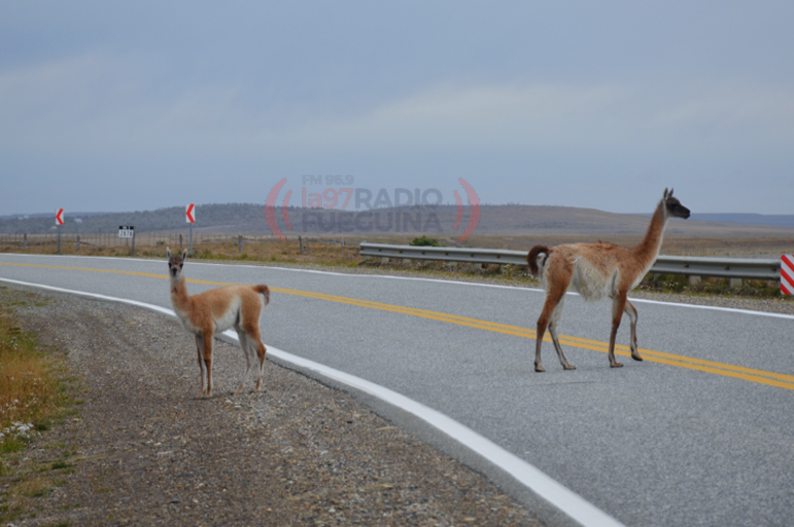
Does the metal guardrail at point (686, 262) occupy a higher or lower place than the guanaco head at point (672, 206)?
lower

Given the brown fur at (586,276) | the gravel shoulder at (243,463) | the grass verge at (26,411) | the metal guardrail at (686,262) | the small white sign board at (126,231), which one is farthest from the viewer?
the small white sign board at (126,231)

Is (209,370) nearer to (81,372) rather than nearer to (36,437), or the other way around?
(36,437)

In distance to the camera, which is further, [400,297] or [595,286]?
[400,297]

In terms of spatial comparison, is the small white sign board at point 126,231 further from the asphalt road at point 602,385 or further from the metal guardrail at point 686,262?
the asphalt road at point 602,385

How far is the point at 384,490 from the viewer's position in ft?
20.6

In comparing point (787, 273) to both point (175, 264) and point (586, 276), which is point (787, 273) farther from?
point (175, 264)

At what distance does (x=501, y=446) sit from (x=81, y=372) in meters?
7.59

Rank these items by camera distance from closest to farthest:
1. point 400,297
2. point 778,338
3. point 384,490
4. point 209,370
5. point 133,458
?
point 384,490, point 133,458, point 209,370, point 778,338, point 400,297

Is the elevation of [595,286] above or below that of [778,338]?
above

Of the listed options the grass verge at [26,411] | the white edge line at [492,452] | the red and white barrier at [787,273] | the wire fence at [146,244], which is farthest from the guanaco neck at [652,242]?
the wire fence at [146,244]

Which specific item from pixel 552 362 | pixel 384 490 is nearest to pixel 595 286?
pixel 552 362

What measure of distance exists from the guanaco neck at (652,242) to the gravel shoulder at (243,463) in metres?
4.02

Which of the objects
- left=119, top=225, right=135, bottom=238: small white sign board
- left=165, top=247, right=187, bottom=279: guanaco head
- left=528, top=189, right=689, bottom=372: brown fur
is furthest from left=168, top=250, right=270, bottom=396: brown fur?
left=119, top=225, right=135, bottom=238: small white sign board

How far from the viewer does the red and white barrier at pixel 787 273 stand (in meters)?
18.4
